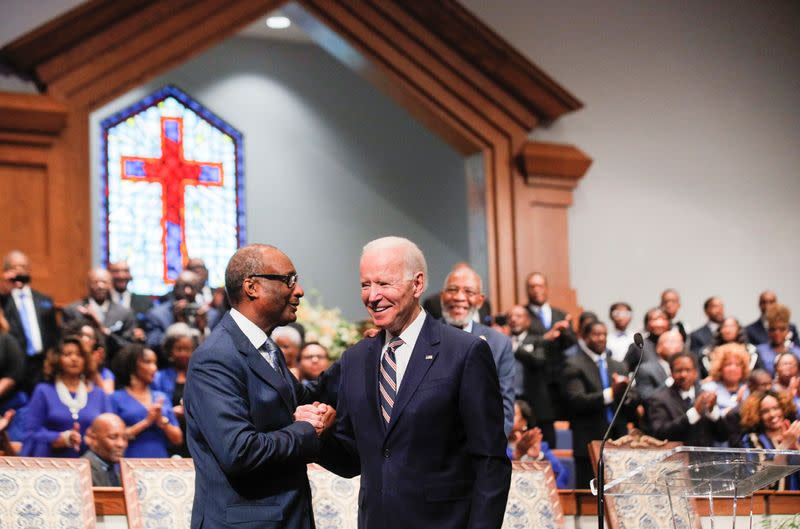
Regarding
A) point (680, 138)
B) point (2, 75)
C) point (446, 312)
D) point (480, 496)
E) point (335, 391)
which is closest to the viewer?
point (480, 496)

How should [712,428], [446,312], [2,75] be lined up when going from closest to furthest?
[446,312]
[712,428]
[2,75]

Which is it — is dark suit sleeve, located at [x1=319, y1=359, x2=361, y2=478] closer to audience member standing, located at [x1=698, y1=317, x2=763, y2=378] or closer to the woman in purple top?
the woman in purple top

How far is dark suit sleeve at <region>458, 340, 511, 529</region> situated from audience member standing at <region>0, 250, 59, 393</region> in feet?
16.8

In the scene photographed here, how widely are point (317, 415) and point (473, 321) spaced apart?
2.27 metres

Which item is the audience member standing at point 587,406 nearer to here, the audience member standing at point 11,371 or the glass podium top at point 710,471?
the glass podium top at point 710,471

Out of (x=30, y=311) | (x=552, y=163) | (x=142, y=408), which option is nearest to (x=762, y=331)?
(x=552, y=163)

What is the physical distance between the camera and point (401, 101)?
1102 cm

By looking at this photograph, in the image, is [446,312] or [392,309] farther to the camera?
[446,312]

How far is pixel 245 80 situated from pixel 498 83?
463 centimetres

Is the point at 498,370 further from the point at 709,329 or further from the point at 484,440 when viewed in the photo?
the point at 709,329

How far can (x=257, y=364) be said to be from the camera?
10.3 feet

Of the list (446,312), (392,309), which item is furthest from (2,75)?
(392,309)

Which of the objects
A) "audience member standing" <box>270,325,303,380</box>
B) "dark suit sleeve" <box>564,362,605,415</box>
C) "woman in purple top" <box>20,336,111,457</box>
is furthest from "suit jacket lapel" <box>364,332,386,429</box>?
"dark suit sleeve" <box>564,362,605,415</box>

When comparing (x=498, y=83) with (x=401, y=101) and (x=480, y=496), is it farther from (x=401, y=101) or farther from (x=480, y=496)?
(x=480, y=496)
